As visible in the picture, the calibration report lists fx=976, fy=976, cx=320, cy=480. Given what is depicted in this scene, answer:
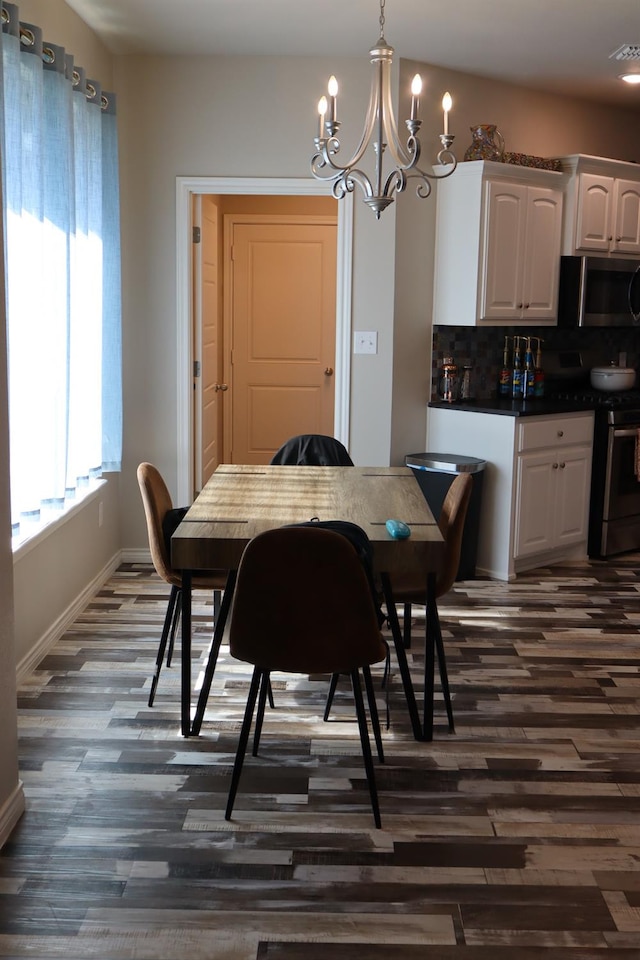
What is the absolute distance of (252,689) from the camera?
2812mm

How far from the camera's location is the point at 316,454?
14.4ft

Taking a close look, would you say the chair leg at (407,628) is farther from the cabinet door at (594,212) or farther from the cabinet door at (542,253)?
the cabinet door at (594,212)

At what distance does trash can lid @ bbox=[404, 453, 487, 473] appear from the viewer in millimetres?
5102

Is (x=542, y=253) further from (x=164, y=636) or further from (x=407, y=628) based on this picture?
(x=164, y=636)

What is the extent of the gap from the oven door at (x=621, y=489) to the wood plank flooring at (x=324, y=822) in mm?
1650

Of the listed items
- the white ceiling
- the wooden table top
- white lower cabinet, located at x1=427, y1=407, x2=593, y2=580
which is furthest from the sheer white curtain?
white lower cabinet, located at x1=427, y1=407, x2=593, y2=580

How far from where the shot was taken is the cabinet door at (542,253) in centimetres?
545

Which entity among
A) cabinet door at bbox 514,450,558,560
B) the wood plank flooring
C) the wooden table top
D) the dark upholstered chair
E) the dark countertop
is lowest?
the wood plank flooring

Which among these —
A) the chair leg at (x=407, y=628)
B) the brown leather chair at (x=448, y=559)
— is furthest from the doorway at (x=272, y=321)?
the brown leather chair at (x=448, y=559)

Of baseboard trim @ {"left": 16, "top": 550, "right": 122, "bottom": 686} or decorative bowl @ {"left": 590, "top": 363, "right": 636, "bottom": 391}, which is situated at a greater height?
decorative bowl @ {"left": 590, "top": 363, "right": 636, "bottom": 391}

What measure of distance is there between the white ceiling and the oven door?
78.8 inches

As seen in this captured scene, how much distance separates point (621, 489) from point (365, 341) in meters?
1.74

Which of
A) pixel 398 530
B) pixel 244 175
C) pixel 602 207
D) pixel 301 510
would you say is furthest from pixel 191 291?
pixel 398 530

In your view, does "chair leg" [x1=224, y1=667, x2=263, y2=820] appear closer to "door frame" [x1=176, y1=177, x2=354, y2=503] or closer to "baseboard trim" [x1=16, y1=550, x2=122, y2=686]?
"baseboard trim" [x1=16, y1=550, x2=122, y2=686]
